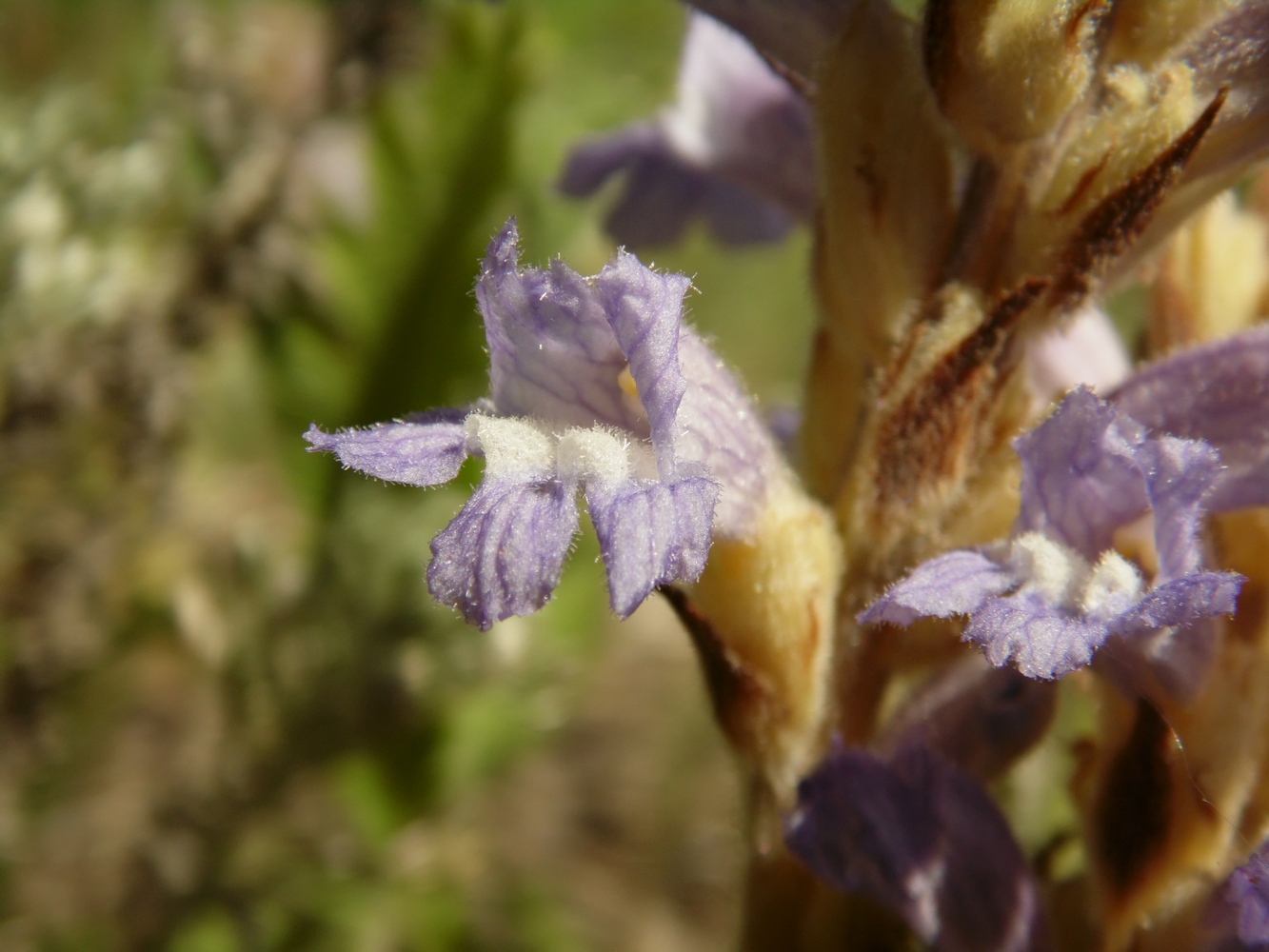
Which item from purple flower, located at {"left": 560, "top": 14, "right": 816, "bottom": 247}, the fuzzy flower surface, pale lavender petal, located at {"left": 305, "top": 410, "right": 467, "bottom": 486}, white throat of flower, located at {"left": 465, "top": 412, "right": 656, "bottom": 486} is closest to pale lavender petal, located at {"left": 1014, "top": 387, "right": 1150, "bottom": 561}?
the fuzzy flower surface

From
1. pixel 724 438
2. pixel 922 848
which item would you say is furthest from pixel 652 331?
pixel 922 848

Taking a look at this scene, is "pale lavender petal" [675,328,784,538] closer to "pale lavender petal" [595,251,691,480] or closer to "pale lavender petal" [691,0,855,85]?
"pale lavender petal" [595,251,691,480]

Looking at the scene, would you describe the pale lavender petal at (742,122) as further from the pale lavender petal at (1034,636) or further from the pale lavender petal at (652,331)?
the pale lavender petal at (1034,636)

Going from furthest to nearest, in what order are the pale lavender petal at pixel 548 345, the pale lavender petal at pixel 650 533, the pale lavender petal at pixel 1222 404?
the pale lavender petal at pixel 1222 404
the pale lavender petal at pixel 548 345
the pale lavender petal at pixel 650 533

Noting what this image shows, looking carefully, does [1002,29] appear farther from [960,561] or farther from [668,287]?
[960,561]

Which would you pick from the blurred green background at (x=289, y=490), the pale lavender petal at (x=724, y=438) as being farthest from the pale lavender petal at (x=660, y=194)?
the pale lavender petal at (x=724, y=438)

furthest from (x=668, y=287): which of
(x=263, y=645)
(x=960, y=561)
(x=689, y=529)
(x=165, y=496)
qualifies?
(x=165, y=496)
